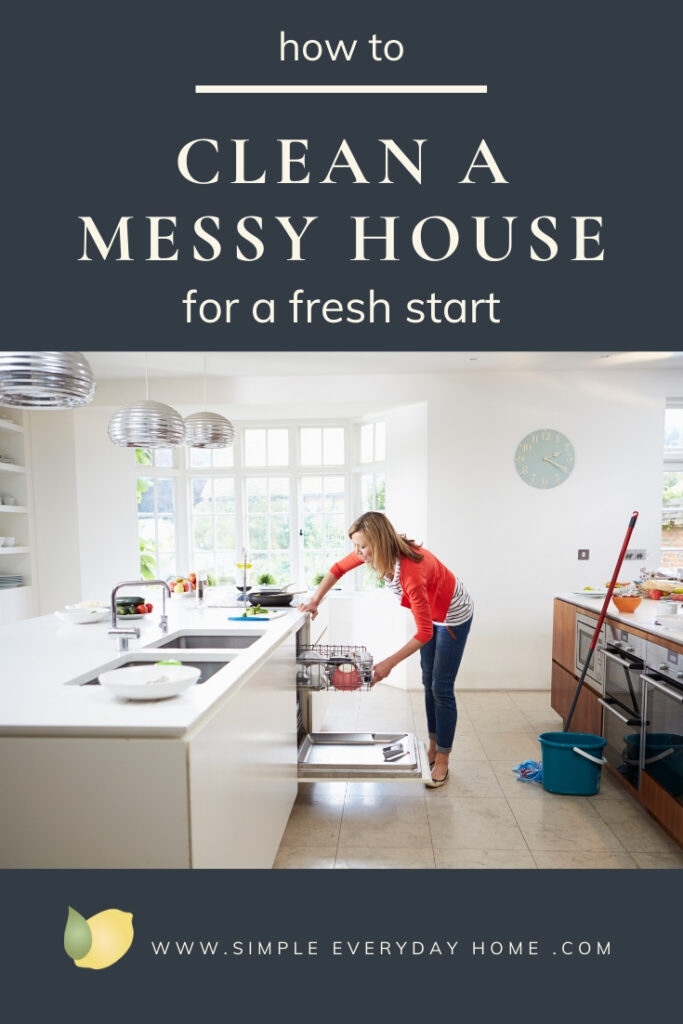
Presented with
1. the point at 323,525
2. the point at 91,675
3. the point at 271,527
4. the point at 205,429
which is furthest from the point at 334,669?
the point at 271,527

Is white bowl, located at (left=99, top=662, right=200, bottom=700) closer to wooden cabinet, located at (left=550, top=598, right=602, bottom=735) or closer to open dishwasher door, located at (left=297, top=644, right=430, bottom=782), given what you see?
open dishwasher door, located at (left=297, top=644, right=430, bottom=782)

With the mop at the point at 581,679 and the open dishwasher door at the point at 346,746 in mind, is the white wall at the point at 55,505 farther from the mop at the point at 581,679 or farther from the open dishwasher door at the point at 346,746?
the mop at the point at 581,679

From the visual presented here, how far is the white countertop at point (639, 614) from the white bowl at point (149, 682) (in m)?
1.74

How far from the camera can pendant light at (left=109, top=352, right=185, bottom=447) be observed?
266 centimetres

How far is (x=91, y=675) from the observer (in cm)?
164

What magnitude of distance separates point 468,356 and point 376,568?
207 cm

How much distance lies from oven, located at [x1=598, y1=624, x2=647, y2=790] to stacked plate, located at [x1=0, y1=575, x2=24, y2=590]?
4.12 m

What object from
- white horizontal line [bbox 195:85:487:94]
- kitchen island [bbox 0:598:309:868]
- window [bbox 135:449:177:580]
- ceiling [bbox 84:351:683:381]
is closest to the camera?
white horizontal line [bbox 195:85:487:94]

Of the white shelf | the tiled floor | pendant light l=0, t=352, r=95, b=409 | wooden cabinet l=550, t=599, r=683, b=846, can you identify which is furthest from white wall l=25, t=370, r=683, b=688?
pendant light l=0, t=352, r=95, b=409

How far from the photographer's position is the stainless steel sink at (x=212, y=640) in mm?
2271

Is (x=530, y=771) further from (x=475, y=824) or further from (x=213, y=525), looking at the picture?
(x=213, y=525)

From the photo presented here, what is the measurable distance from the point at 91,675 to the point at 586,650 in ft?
8.02

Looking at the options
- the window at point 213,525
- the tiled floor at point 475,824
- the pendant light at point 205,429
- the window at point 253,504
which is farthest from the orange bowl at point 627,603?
the window at point 213,525

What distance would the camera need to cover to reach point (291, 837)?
233 centimetres
